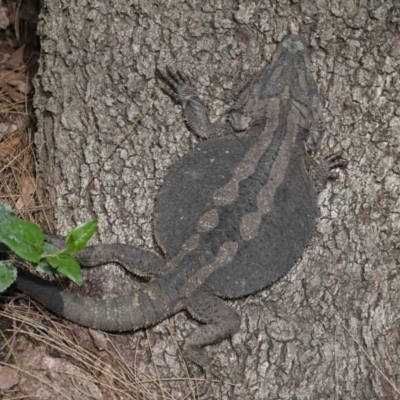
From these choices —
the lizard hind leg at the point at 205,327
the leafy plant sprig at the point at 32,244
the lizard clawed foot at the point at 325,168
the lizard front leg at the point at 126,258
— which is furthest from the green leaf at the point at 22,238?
the lizard clawed foot at the point at 325,168

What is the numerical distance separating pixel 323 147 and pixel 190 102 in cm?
83

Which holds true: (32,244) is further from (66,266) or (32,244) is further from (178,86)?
(178,86)

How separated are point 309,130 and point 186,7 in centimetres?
101

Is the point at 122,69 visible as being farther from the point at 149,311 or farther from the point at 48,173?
the point at 149,311

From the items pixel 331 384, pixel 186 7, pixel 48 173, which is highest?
pixel 186 7

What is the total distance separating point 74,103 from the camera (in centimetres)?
400

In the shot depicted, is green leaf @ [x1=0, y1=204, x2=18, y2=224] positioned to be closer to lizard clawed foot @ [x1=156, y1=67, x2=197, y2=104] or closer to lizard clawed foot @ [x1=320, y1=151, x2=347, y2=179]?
lizard clawed foot @ [x1=156, y1=67, x2=197, y2=104]

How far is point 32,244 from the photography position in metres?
3.22

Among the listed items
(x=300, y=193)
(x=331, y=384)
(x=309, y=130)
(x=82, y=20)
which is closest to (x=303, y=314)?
(x=331, y=384)

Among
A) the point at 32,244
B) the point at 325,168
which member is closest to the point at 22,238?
the point at 32,244

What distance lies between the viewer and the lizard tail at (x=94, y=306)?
350cm

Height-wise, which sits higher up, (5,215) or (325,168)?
(5,215)

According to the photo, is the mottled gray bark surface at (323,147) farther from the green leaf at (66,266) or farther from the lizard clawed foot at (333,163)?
the green leaf at (66,266)

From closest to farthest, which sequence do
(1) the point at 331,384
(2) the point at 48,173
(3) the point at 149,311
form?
(3) the point at 149,311 → (1) the point at 331,384 → (2) the point at 48,173
